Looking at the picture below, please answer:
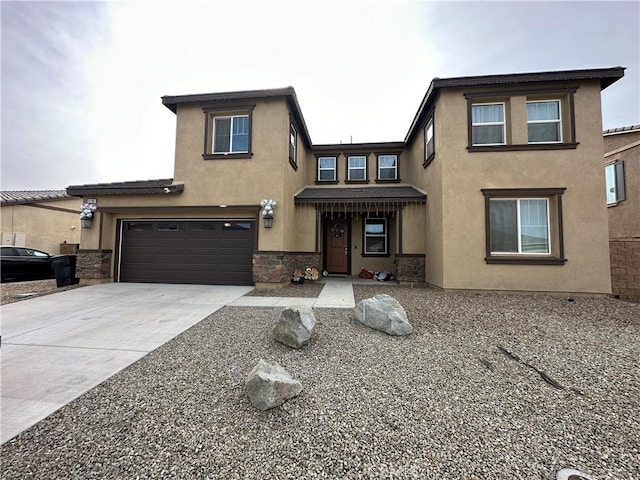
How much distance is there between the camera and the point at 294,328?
154 inches

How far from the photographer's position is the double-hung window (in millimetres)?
8706

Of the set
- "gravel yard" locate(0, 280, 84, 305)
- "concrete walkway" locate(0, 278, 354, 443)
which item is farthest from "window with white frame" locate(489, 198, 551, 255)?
"gravel yard" locate(0, 280, 84, 305)

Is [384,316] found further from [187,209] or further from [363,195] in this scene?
[187,209]

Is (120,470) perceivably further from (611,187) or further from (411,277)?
(611,187)

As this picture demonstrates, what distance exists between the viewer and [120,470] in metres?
1.84

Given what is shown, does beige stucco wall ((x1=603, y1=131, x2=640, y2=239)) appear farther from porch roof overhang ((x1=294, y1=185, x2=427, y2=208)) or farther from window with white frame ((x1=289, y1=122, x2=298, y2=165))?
window with white frame ((x1=289, y1=122, x2=298, y2=165))

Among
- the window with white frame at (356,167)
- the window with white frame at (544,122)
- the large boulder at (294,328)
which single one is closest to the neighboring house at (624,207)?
the window with white frame at (544,122)

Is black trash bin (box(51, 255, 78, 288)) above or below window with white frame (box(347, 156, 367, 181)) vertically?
below

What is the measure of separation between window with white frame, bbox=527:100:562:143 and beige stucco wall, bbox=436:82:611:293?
396 millimetres

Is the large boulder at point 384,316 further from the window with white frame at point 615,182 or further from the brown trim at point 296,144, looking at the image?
the window with white frame at point 615,182

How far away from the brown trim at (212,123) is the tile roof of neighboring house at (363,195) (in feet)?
8.49

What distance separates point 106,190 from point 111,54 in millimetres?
6463

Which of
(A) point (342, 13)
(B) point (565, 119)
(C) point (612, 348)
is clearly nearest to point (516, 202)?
(B) point (565, 119)

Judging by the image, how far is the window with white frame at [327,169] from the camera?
1224cm
